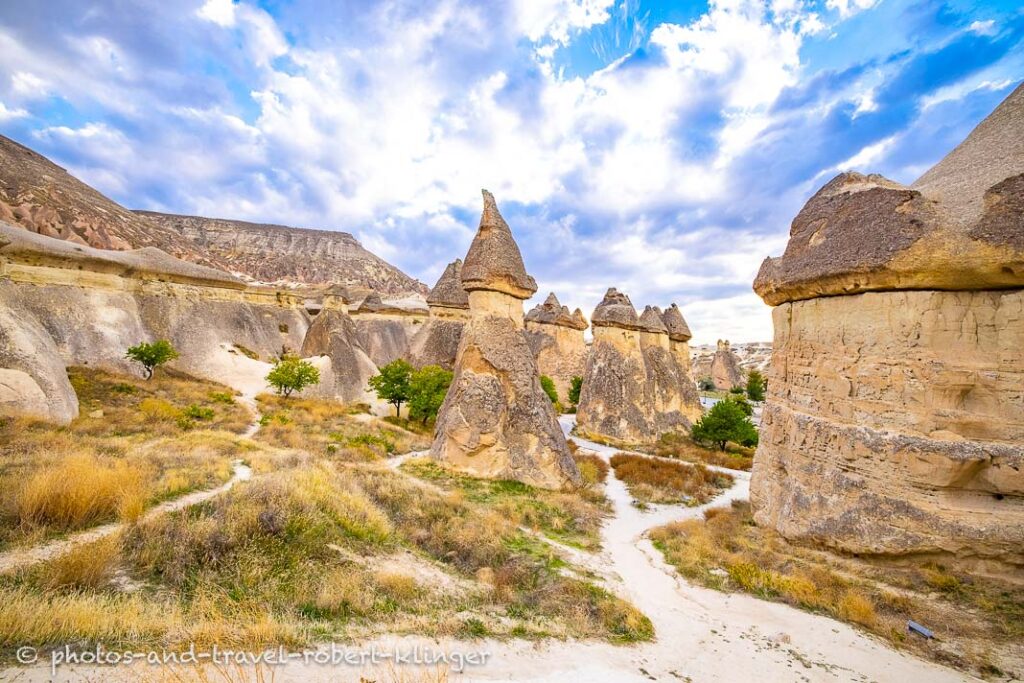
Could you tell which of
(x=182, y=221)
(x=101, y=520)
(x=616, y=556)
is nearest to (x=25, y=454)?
(x=101, y=520)

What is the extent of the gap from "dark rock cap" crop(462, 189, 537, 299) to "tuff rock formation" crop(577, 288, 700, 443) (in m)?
8.34

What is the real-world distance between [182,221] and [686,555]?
6453 cm

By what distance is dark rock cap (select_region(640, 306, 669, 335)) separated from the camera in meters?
19.3

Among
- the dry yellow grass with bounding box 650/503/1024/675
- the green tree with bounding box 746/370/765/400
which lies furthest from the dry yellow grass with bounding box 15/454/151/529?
the green tree with bounding box 746/370/765/400

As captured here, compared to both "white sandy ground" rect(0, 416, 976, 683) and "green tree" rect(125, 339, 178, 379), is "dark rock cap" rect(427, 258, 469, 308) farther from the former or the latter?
"white sandy ground" rect(0, 416, 976, 683)

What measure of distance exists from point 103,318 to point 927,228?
2135 cm

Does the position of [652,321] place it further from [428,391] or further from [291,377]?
[291,377]

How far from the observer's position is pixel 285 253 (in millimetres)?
53562

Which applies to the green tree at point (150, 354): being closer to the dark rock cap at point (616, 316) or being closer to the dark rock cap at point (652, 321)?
the dark rock cap at point (616, 316)

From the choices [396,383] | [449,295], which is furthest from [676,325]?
[396,383]

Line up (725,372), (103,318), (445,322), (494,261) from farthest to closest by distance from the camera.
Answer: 1. (725,372)
2. (445,322)
3. (103,318)
4. (494,261)

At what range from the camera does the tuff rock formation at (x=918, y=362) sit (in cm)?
480

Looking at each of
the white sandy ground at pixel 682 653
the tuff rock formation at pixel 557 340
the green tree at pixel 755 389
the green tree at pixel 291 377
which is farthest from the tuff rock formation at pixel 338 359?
the green tree at pixel 755 389

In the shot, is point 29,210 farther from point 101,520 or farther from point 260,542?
point 260,542
